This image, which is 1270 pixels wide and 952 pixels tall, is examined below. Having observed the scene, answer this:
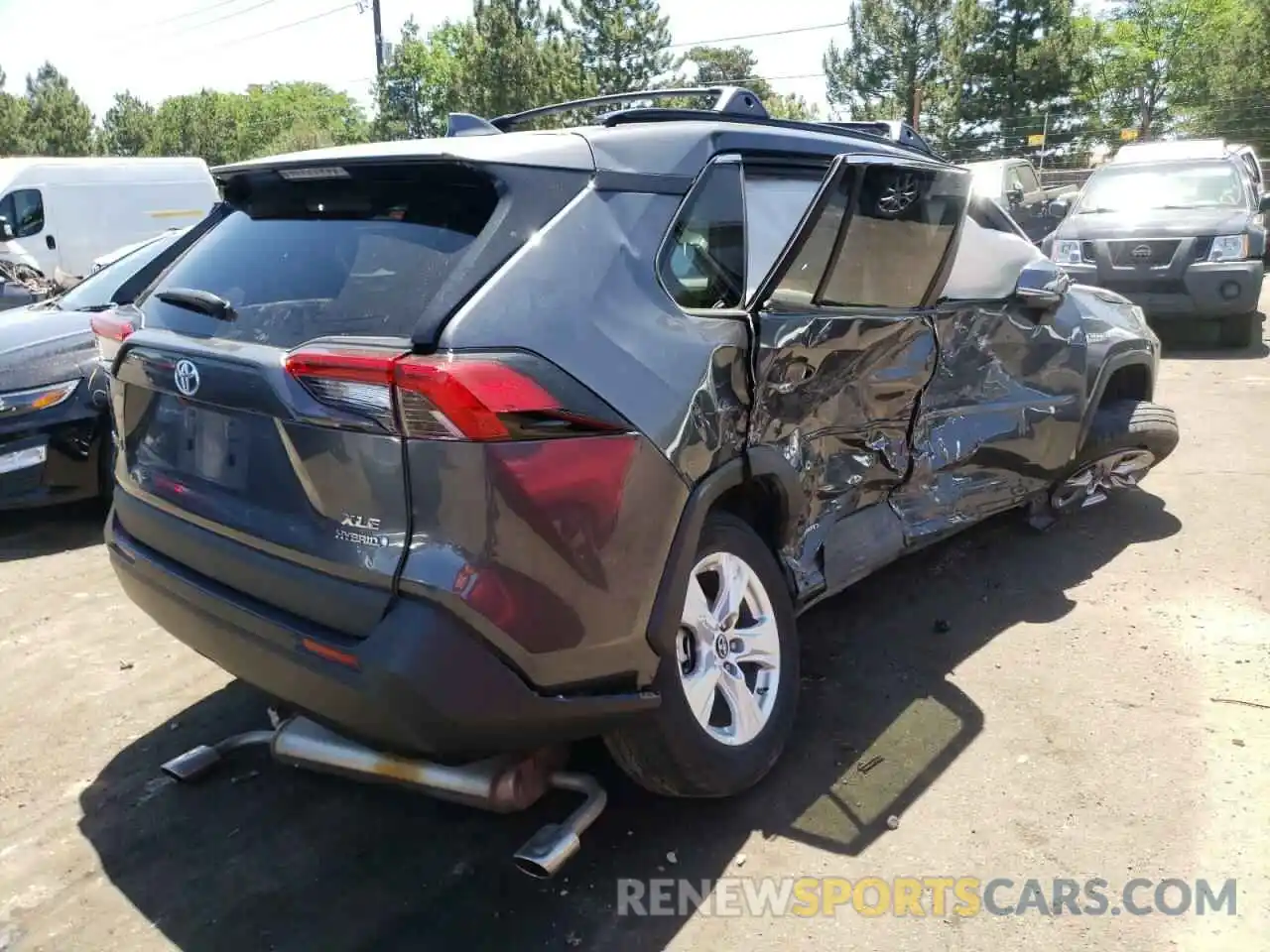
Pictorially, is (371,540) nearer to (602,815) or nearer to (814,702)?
(602,815)

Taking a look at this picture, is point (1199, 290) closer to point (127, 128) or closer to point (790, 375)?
point (790, 375)

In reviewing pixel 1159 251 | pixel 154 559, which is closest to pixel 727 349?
pixel 154 559

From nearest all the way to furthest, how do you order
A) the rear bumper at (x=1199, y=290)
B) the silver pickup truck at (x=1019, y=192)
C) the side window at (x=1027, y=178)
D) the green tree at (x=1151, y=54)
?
the rear bumper at (x=1199, y=290)
the silver pickup truck at (x=1019, y=192)
the side window at (x=1027, y=178)
the green tree at (x=1151, y=54)

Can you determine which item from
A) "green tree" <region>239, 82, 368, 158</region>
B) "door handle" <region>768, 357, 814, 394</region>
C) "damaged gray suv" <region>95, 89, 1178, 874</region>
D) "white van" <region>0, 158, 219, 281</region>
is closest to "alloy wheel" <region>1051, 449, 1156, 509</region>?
"damaged gray suv" <region>95, 89, 1178, 874</region>

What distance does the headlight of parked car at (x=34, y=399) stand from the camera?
16.6ft

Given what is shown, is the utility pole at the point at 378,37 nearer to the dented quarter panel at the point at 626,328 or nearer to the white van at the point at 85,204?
the white van at the point at 85,204

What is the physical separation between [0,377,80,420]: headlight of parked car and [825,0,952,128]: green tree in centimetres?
4222

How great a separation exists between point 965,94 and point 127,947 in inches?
1751

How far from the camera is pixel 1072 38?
39.6 metres

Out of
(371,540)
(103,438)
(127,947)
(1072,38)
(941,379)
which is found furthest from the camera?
(1072,38)

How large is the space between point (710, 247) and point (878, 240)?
89 centimetres

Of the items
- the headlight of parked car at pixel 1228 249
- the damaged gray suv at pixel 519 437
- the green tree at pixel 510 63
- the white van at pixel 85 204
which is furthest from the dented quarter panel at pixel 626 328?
the green tree at pixel 510 63

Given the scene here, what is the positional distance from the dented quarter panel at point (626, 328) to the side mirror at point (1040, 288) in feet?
6.36

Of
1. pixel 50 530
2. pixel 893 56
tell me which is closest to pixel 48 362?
pixel 50 530
